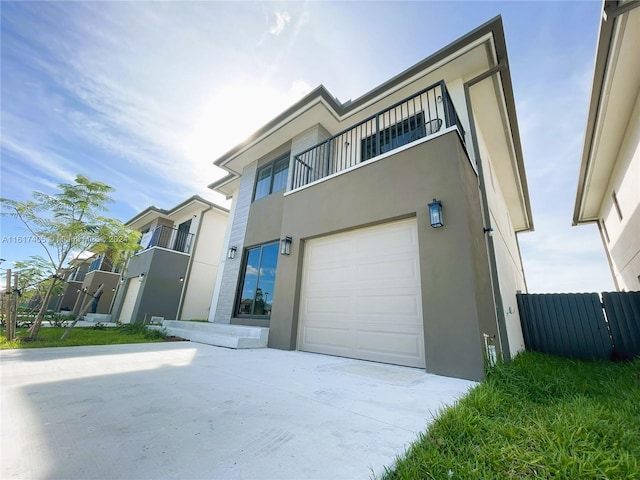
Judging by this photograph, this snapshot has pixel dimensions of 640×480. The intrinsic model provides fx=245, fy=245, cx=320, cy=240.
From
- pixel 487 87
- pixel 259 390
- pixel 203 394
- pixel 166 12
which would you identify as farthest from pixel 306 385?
pixel 166 12

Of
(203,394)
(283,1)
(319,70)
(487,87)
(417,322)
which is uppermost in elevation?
(283,1)

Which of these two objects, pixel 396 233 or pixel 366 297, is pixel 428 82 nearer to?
pixel 396 233

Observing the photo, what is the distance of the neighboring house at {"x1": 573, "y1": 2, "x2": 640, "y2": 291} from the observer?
12.3ft

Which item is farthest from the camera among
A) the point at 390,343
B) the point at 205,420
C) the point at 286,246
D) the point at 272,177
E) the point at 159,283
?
the point at 159,283

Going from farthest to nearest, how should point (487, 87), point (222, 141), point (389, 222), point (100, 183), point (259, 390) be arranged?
point (222, 141) → point (100, 183) → point (487, 87) → point (389, 222) → point (259, 390)

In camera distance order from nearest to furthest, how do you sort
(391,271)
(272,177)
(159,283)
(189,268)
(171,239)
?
(391,271), (272,177), (159,283), (189,268), (171,239)

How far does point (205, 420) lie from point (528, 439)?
180 centimetres

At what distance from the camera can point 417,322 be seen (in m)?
3.26

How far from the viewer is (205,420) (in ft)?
4.76

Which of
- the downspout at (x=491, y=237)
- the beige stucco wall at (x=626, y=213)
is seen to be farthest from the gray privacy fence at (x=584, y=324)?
the downspout at (x=491, y=237)

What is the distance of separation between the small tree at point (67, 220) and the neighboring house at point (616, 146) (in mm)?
9533

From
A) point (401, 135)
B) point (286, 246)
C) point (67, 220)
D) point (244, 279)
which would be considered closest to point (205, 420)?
point (286, 246)

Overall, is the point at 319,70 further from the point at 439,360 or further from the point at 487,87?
the point at 439,360

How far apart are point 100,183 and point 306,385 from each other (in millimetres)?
6502
